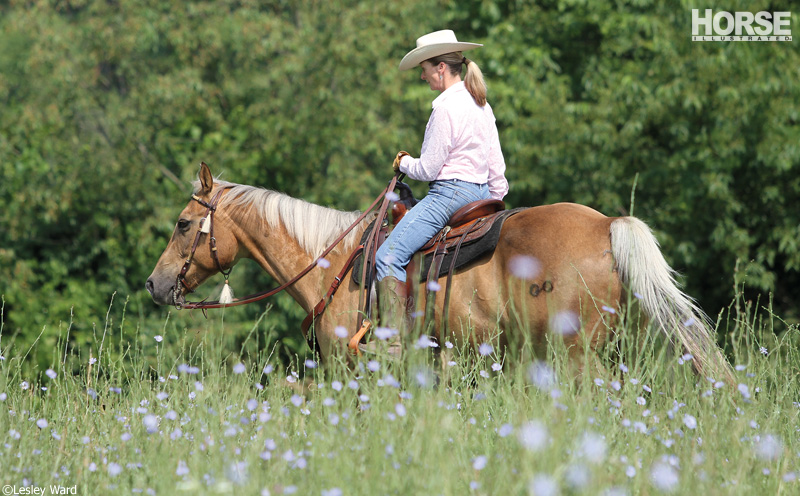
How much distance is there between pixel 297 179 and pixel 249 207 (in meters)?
8.25

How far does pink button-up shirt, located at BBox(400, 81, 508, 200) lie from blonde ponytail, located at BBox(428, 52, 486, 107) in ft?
0.14

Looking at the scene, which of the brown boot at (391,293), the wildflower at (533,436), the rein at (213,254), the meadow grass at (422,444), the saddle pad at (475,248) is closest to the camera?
the wildflower at (533,436)

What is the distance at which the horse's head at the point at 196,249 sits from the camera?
18.0 feet

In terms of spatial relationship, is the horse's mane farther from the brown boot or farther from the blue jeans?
the brown boot

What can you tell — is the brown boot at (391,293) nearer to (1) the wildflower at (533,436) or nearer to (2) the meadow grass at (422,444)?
(2) the meadow grass at (422,444)

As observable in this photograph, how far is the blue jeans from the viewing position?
15.5ft

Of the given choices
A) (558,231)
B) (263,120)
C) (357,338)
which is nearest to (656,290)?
(558,231)

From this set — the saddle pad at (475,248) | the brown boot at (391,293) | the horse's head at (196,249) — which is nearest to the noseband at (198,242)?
the horse's head at (196,249)

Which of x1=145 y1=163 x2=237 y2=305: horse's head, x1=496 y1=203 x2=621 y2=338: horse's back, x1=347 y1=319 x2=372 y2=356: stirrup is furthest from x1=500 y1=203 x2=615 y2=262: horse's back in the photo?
x1=145 y1=163 x2=237 y2=305: horse's head

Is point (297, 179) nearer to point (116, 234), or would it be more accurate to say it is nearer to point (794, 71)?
point (116, 234)

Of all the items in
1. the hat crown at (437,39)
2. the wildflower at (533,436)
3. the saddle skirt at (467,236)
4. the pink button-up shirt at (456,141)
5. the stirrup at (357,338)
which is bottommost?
the stirrup at (357,338)

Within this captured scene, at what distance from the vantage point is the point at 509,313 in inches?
175

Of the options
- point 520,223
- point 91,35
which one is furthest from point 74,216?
point 520,223

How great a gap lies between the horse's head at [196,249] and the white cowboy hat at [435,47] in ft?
5.56
